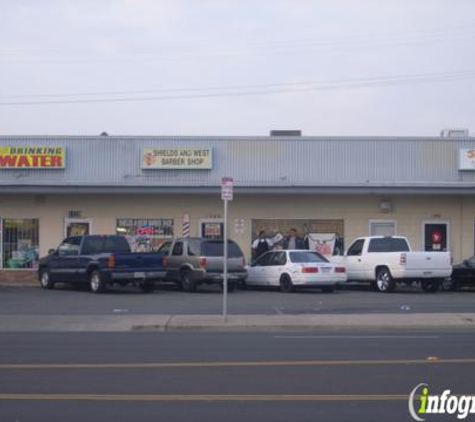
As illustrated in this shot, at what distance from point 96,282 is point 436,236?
1427 cm

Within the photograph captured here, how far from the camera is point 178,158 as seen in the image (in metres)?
36.1

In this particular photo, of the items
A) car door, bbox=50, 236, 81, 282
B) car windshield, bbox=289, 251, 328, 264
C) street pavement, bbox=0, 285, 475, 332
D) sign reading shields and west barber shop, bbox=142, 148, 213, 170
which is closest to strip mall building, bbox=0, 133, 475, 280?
sign reading shields and west barber shop, bbox=142, 148, 213, 170

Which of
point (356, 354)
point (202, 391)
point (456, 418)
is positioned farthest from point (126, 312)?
point (456, 418)

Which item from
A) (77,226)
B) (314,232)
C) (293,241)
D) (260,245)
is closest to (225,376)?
(260,245)

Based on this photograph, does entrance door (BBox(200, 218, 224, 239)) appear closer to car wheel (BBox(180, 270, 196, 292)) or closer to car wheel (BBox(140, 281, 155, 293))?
car wheel (BBox(180, 270, 196, 292))

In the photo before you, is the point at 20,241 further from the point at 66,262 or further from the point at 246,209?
the point at 246,209

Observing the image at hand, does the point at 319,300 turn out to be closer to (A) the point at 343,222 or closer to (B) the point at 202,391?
(A) the point at 343,222

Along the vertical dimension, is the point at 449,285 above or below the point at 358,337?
above

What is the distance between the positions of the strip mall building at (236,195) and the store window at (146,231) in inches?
1.6

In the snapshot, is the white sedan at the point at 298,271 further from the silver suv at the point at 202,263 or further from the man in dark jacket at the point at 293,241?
the man in dark jacket at the point at 293,241

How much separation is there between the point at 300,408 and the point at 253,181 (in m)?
26.3

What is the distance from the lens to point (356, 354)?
14359 mm

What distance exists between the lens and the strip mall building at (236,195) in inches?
1417

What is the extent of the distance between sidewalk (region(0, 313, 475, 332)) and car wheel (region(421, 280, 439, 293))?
9.32 metres
